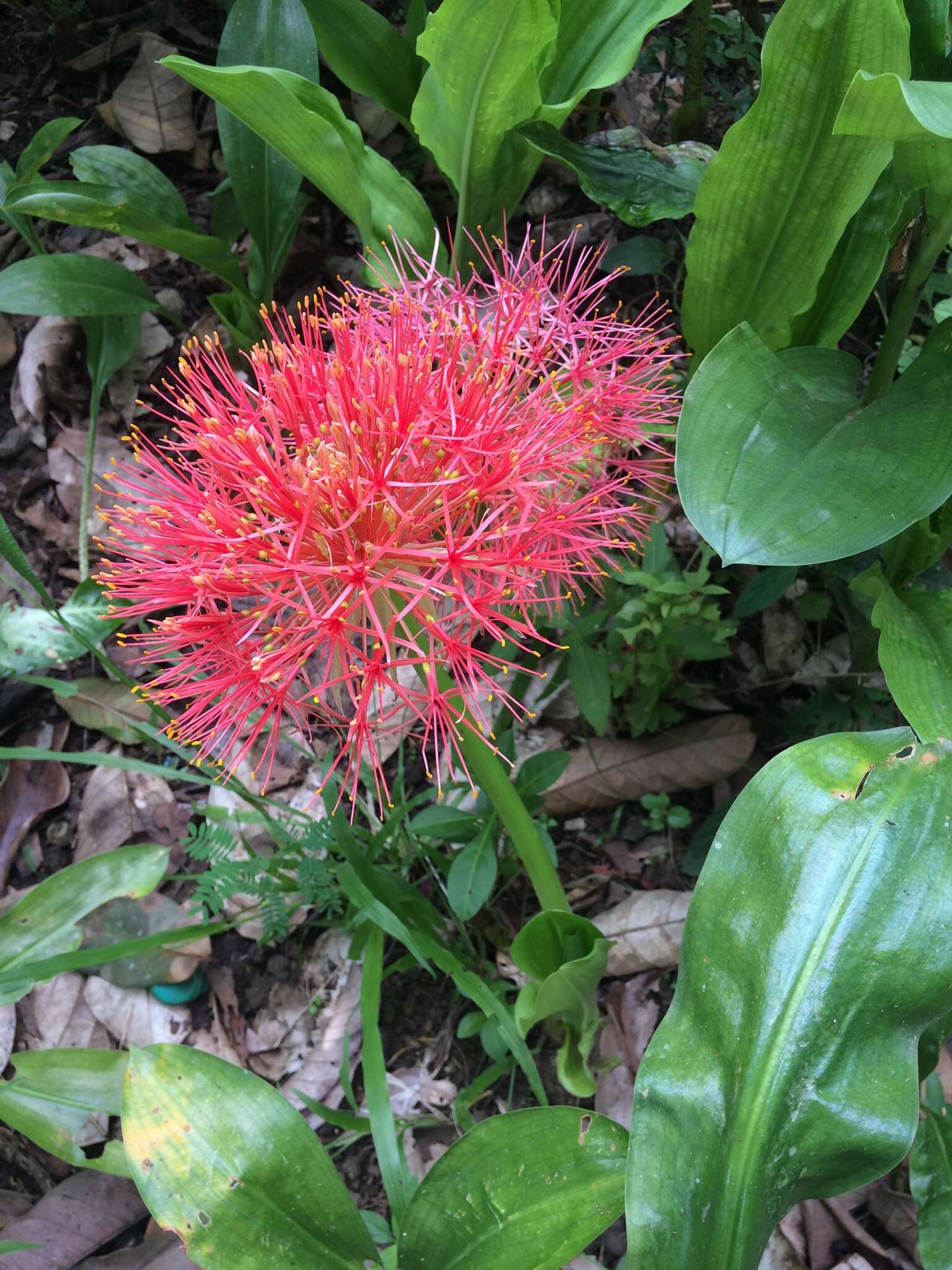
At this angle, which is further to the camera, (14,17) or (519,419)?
(14,17)

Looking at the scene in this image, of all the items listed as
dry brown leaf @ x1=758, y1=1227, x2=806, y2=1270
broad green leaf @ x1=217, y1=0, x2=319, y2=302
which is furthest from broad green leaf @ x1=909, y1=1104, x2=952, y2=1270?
broad green leaf @ x1=217, y1=0, x2=319, y2=302

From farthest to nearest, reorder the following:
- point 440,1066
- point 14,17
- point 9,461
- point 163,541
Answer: point 14,17 < point 9,461 < point 440,1066 < point 163,541

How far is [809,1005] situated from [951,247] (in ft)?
4.33

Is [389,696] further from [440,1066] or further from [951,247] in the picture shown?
[951,247]

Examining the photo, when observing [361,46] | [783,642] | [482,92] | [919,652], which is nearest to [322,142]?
[482,92]

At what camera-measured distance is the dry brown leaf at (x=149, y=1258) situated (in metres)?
1.45

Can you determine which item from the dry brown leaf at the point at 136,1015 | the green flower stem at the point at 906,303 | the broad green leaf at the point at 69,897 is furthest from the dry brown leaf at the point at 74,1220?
the green flower stem at the point at 906,303

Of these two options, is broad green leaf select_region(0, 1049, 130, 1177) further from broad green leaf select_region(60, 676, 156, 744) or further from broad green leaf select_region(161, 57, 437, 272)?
broad green leaf select_region(161, 57, 437, 272)

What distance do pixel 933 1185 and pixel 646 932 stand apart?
0.54 metres

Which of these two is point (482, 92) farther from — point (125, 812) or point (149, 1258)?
point (149, 1258)

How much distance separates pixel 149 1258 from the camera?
57.5 inches

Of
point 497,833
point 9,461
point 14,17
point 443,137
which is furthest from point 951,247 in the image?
point 14,17

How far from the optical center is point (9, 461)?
2234mm

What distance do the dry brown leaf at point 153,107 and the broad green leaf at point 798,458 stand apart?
187 centimetres
